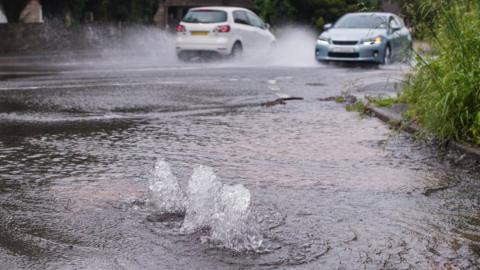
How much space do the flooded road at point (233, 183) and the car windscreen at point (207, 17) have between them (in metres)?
10.8

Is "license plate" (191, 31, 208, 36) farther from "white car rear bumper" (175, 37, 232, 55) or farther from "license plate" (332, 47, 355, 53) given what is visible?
"license plate" (332, 47, 355, 53)

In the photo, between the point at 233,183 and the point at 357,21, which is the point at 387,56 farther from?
the point at 233,183

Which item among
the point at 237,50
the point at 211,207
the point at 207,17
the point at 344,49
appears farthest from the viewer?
the point at 237,50

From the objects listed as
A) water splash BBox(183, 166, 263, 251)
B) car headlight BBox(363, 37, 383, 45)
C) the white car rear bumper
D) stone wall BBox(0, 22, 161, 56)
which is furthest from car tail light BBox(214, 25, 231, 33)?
water splash BBox(183, 166, 263, 251)

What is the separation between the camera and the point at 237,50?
22.6 m

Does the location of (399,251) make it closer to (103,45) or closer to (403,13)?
(403,13)

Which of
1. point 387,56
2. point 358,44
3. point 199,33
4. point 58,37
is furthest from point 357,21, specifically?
point 58,37

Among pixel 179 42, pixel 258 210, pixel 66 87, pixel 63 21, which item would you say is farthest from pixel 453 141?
pixel 63 21

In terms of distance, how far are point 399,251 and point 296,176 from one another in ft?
6.59

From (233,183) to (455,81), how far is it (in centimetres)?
253

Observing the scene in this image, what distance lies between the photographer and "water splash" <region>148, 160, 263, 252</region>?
4109 millimetres

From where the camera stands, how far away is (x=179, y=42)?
72.9 ft

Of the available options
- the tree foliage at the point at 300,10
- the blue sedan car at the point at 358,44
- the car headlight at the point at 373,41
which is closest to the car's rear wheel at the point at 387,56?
the blue sedan car at the point at 358,44

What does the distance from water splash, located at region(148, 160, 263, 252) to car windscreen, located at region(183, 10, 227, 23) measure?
17115mm
